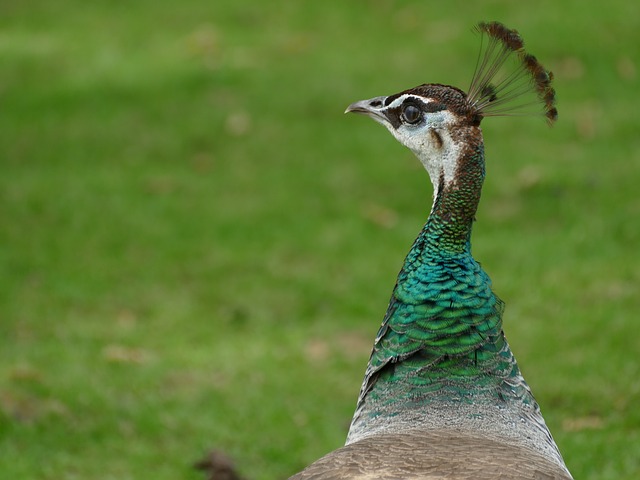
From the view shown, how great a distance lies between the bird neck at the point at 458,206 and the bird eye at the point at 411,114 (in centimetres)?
26

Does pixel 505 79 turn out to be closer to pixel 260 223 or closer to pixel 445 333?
pixel 445 333

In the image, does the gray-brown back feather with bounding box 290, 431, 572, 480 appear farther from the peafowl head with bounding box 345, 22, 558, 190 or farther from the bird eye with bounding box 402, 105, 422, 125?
the bird eye with bounding box 402, 105, 422, 125

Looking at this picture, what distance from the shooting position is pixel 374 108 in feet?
14.0

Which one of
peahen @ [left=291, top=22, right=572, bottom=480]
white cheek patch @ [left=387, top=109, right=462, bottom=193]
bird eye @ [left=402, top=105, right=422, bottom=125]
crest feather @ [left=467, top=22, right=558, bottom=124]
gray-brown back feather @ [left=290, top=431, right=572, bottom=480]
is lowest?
gray-brown back feather @ [left=290, top=431, right=572, bottom=480]

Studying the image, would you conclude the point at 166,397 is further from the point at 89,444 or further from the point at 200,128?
the point at 200,128

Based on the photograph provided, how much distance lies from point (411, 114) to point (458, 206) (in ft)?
1.39

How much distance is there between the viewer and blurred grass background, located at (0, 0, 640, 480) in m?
6.04

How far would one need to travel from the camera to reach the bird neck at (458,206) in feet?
12.6

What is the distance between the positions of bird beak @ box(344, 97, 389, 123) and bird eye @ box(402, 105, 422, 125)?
14 cm

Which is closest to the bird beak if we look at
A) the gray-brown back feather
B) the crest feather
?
the crest feather

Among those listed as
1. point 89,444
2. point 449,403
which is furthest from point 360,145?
point 449,403

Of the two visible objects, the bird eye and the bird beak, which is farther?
the bird beak

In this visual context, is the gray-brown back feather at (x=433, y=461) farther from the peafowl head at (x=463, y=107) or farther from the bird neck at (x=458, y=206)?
the peafowl head at (x=463, y=107)

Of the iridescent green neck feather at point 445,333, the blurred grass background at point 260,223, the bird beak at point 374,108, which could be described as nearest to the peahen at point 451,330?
the iridescent green neck feather at point 445,333
